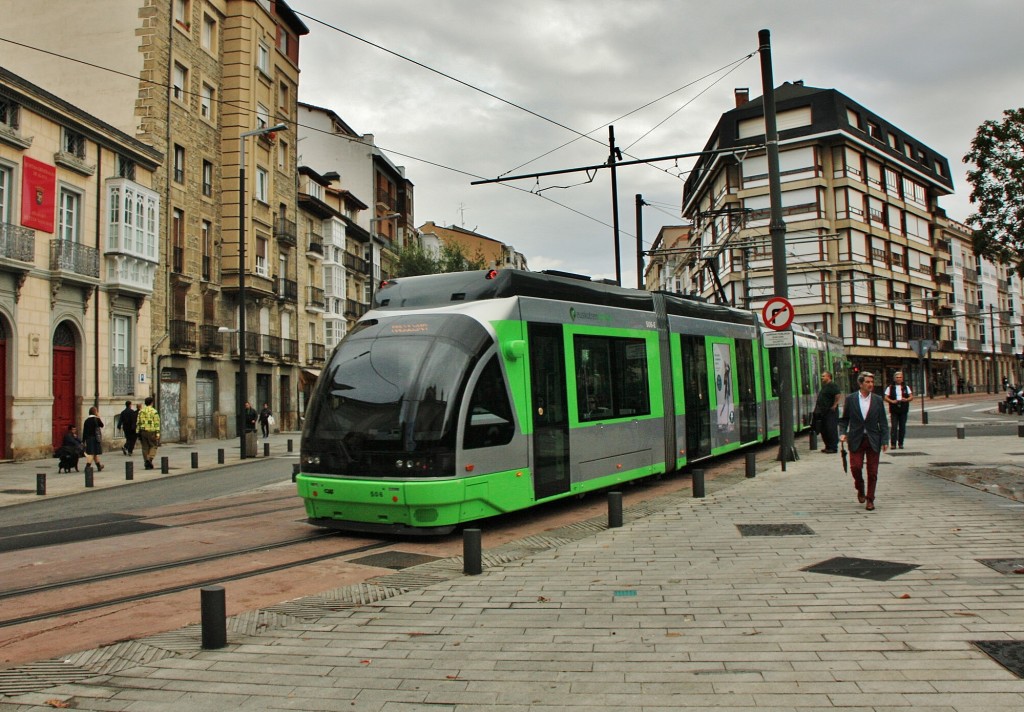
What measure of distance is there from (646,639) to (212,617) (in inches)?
109

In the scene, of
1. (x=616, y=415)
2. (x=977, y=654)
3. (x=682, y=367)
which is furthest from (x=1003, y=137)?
(x=977, y=654)

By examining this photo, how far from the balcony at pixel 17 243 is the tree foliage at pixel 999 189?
2762 centimetres

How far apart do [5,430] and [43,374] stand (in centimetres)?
196

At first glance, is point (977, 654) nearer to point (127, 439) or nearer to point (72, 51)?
point (127, 439)

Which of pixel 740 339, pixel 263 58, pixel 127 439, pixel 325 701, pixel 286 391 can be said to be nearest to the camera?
pixel 325 701

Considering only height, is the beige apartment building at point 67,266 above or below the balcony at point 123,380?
above

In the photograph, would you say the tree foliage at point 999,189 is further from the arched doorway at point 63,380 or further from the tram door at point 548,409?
the arched doorway at point 63,380

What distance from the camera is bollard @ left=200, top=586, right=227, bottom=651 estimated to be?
5336 millimetres

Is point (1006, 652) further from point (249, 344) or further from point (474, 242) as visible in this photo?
point (474, 242)

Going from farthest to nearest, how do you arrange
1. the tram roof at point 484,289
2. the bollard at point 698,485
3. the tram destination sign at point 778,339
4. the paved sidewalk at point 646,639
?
the tram destination sign at point 778,339
the bollard at point 698,485
the tram roof at point 484,289
the paved sidewalk at point 646,639

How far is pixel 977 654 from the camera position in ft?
15.5

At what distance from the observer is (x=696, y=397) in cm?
1493

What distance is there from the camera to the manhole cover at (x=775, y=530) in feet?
28.9

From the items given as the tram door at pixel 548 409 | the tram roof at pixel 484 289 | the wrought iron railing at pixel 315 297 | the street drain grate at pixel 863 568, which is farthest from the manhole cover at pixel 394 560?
the wrought iron railing at pixel 315 297
